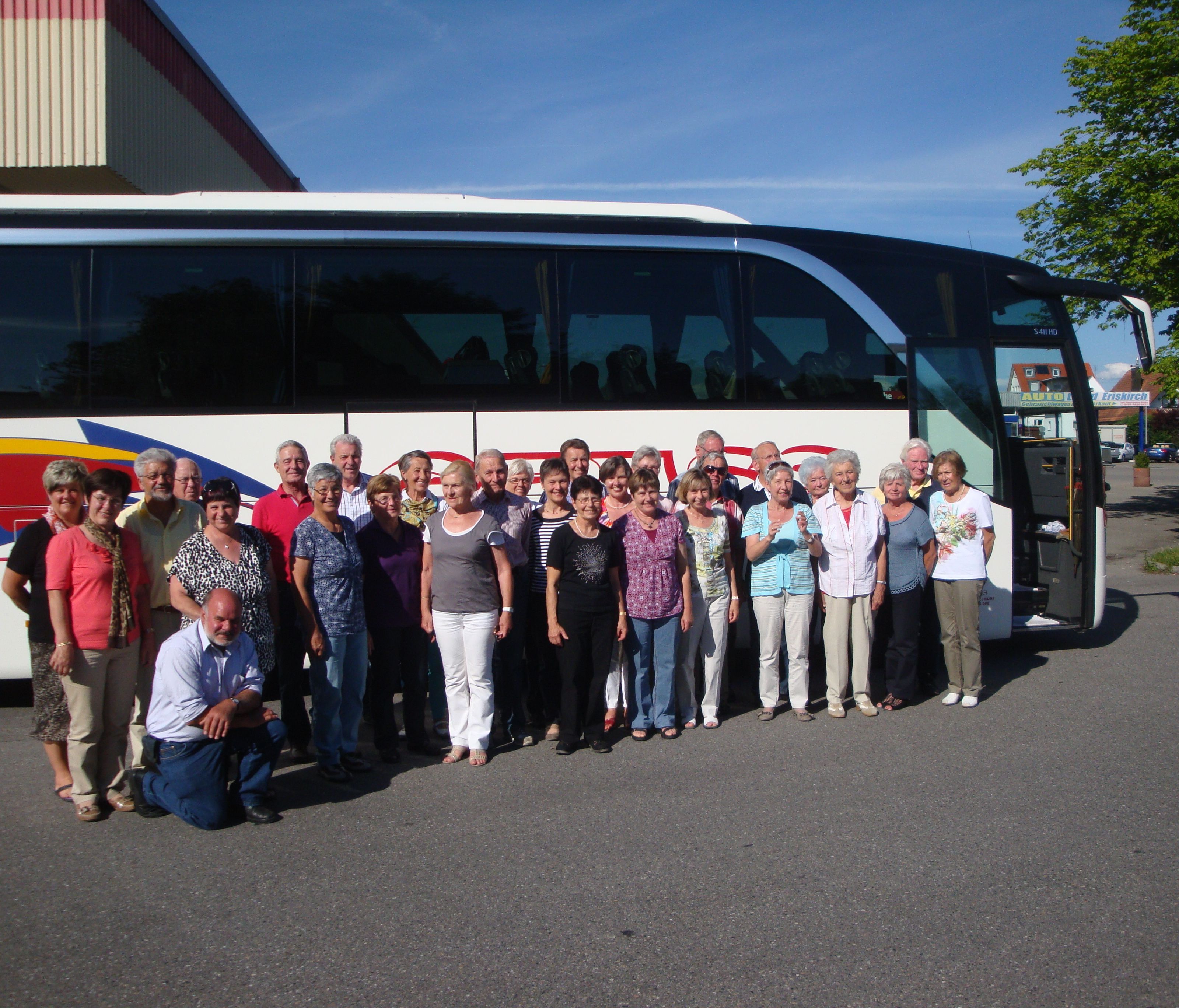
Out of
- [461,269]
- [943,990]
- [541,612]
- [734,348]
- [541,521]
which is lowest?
[943,990]

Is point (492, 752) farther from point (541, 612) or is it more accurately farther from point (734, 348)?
point (734, 348)

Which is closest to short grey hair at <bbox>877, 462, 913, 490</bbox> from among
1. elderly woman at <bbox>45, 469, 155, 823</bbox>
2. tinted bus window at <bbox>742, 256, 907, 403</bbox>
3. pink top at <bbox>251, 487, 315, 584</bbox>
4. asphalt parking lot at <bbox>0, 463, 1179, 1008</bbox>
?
tinted bus window at <bbox>742, 256, 907, 403</bbox>

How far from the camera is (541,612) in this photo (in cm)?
614

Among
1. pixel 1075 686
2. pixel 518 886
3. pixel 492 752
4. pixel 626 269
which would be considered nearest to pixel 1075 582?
pixel 1075 686

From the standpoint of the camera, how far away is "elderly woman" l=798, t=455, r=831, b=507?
21.5 feet

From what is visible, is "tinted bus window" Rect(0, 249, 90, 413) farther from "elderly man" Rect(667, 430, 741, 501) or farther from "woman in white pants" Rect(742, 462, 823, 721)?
"woman in white pants" Rect(742, 462, 823, 721)

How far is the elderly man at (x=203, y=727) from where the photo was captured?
180 inches

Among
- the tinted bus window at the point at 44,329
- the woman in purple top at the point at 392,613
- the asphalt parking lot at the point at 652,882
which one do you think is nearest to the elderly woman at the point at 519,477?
the woman in purple top at the point at 392,613

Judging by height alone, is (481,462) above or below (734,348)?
below

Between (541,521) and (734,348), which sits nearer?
(541,521)

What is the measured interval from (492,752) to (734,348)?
380 centimetres

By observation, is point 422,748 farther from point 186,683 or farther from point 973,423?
point 973,423

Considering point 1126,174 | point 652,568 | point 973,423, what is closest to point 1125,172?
point 1126,174

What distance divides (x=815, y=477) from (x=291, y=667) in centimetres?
384
